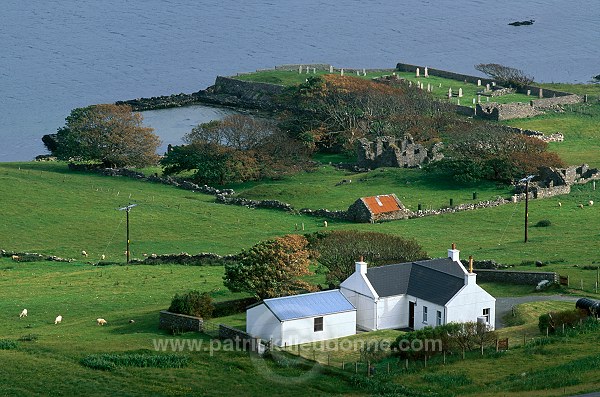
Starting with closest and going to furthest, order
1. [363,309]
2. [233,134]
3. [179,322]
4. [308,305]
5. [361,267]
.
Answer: [308,305], [179,322], [361,267], [363,309], [233,134]

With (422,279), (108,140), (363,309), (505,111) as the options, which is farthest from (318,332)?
(505,111)

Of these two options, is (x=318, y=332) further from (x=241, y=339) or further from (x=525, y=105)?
(x=525, y=105)

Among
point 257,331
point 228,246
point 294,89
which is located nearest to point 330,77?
point 294,89

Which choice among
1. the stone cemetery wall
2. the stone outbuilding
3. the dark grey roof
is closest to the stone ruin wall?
the stone cemetery wall

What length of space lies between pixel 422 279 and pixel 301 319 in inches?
276

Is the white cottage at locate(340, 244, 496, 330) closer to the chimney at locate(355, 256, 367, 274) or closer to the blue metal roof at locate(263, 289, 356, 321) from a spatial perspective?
the chimney at locate(355, 256, 367, 274)

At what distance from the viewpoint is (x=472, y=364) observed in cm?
5550

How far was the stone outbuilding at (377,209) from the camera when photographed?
91375mm

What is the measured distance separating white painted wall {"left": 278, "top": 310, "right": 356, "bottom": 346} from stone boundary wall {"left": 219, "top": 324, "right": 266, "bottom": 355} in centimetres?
167

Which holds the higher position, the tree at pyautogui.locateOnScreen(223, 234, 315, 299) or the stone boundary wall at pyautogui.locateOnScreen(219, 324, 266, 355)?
the tree at pyautogui.locateOnScreen(223, 234, 315, 299)

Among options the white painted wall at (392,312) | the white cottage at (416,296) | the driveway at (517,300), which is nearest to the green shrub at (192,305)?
the white cottage at (416,296)

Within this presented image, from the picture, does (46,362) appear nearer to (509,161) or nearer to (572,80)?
(509,161)

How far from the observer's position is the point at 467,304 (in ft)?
202

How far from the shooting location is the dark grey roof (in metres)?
62.2
